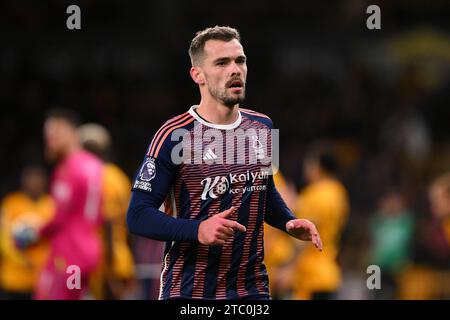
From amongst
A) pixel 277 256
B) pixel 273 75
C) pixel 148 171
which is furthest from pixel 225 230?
pixel 273 75

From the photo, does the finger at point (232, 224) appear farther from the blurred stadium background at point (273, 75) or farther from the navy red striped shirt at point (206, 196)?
the blurred stadium background at point (273, 75)

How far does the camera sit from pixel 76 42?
1761 centimetres

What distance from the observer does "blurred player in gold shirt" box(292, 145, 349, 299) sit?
29.2 ft

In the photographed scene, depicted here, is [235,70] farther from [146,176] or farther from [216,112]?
[146,176]

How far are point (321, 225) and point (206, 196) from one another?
13.6 ft

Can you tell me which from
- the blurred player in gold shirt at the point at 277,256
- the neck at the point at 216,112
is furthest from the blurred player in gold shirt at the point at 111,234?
the neck at the point at 216,112

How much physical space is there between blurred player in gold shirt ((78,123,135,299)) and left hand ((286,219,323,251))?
354cm

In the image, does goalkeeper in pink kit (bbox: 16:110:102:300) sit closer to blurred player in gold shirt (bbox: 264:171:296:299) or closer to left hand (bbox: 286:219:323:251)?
blurred player in gold shirt (bbox: 264:171:296:299)

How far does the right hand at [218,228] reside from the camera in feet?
14.6

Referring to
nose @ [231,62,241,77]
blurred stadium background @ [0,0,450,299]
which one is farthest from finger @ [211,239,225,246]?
blurred stadium background @ [0,0,450,299]

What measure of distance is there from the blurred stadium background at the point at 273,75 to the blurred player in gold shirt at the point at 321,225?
21.2 feet

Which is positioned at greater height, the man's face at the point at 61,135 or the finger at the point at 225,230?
the man's face at the point at 61,135

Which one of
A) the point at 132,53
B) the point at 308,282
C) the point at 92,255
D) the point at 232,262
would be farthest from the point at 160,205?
the point at 132,53

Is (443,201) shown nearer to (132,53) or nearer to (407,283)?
(407,283)
